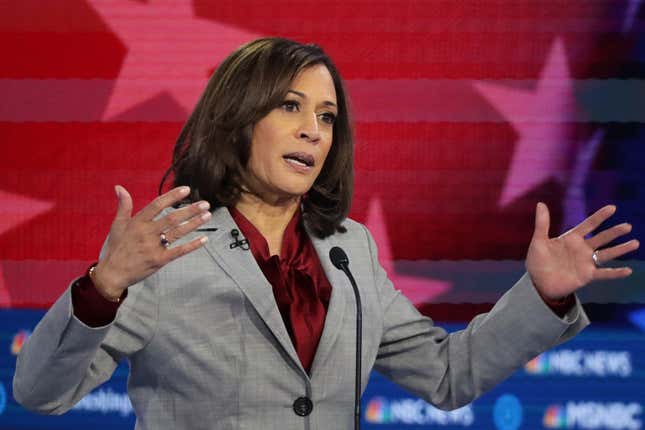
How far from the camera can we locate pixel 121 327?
1.97 m

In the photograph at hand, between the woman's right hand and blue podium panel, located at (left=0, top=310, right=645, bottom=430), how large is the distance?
1.32m

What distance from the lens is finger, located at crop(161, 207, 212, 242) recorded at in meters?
1.66

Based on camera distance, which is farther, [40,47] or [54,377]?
[40,47]

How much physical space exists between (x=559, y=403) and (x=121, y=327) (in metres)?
1.43

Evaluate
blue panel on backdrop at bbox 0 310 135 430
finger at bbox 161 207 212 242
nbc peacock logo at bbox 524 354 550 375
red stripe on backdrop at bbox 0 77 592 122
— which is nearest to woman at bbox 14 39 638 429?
finger at bbox 161 207 212 242

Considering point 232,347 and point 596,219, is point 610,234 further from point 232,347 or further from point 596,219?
point 232,347

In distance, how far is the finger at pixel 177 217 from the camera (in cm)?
167

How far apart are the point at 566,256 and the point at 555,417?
3.53ft

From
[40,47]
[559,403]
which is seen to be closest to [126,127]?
[40,47]

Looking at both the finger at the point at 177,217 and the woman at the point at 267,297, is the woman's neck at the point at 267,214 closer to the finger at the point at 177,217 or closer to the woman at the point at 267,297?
the woman at the point at 267,297

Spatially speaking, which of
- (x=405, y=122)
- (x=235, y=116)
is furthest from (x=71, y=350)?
(x=405, y=122)

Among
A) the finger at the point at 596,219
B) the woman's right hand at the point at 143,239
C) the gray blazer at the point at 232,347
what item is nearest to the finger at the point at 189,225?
the woman's right hand at the point at 143,239

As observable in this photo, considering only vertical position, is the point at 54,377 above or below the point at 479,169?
above

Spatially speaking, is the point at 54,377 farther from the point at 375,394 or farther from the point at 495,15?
the point at 495,15
